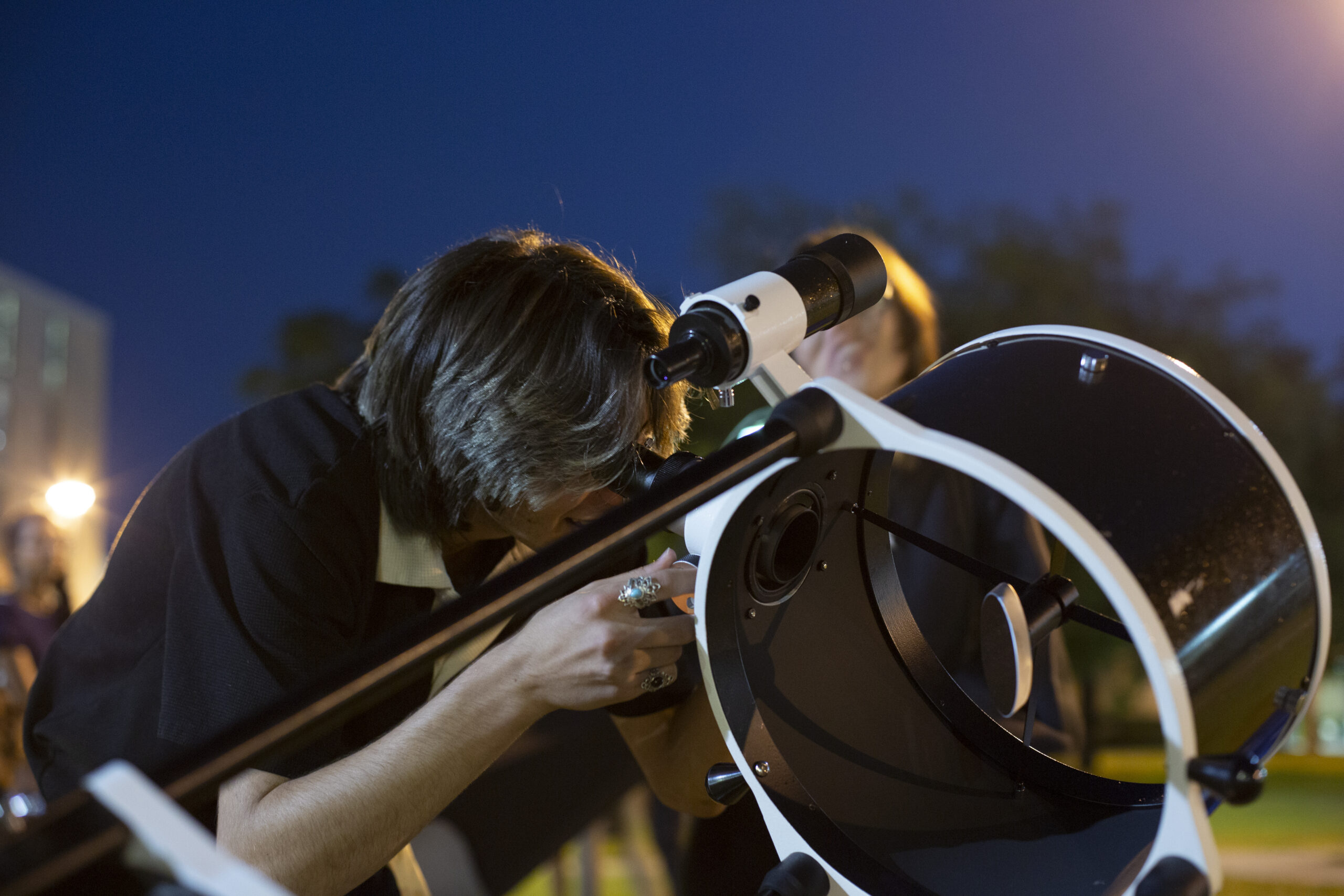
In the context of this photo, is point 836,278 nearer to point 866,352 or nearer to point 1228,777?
point 1228,777

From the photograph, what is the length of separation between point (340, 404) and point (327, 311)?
9910 mm

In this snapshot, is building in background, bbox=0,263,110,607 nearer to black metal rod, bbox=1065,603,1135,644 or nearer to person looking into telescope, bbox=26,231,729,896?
person looking into telescope, bbox=26,231,729,896

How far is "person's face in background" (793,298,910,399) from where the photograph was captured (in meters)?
1.68

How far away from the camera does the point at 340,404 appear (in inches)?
38.4

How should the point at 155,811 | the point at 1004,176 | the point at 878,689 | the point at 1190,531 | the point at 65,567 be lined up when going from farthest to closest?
the point at 1004,176
the point at 65,567
the point at 878,689
the point at 1190,531
the point at 155,811

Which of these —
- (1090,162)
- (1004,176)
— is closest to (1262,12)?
(1090,162)

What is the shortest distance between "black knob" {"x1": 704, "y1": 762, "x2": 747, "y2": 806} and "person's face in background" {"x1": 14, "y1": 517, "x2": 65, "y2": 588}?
3.38 metres

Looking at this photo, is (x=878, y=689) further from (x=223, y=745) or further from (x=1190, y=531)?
(x=223, y=745)

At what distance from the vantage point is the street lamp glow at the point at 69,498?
6.71 metres

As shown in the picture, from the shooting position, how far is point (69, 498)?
671 centimetres

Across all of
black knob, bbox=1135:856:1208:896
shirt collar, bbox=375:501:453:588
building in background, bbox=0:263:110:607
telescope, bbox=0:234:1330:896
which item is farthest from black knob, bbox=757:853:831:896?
building in background, bbox=0:263:110:607

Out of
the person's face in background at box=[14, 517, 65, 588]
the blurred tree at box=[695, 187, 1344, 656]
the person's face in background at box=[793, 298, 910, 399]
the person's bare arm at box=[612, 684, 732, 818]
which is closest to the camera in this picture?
the person's bare arm at box=[612, 684, 732, 818]

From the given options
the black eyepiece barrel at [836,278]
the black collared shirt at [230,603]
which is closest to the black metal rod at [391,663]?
the black eyepiece barrel at [836,278]

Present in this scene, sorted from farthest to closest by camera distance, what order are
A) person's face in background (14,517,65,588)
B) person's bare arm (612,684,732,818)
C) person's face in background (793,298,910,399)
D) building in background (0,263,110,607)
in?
building in background (0,263,110,607)
person's face in background (14,517,65,588)
person's face in background (793,298,910,399)
person's bare arm (612,684,732,818)
